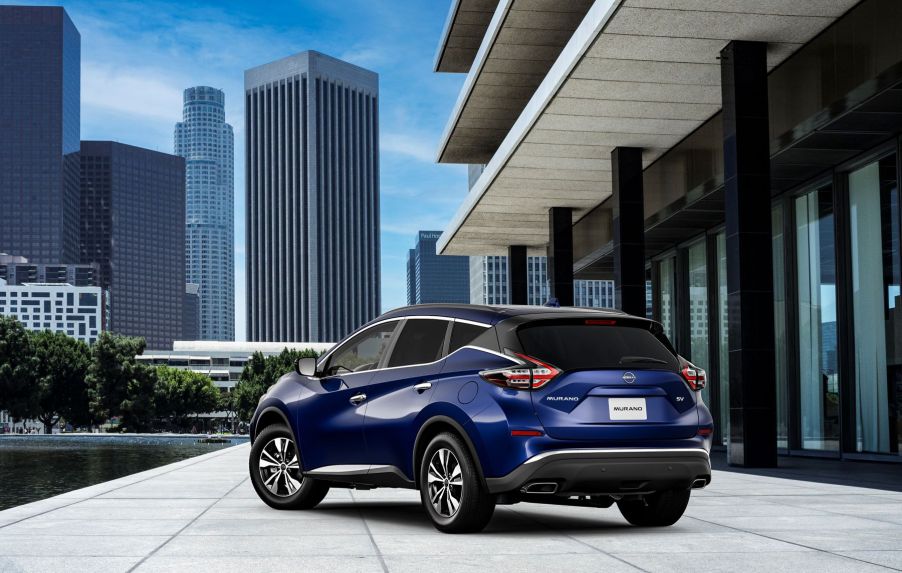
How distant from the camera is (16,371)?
255ft

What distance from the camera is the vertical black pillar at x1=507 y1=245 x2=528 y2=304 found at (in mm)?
36156

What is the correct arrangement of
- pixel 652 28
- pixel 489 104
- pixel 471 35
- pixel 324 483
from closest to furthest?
pixel 324 483 → pixel 652 28 → pixel 489 104 → pixel 471 35

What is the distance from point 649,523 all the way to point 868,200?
11.9 metres

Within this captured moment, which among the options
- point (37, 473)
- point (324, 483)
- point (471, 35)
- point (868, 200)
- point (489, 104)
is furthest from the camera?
point (471, 35)

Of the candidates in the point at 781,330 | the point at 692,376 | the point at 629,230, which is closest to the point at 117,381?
the point at 629,230

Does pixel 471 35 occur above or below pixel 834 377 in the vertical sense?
above

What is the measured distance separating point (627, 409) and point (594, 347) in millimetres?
489

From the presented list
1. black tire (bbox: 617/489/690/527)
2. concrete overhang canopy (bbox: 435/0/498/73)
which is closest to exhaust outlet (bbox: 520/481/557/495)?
black tire (bbox: 617/489/690/527)

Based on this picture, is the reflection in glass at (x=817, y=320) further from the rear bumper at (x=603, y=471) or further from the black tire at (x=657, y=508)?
the rear bumper at (x=603, y=471)

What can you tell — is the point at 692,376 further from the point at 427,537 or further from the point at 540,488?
the point at 427,537

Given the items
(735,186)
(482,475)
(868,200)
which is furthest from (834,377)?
(482,475)

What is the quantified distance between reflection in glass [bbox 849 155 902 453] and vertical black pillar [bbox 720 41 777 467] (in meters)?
2.76

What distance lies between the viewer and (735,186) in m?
16.2

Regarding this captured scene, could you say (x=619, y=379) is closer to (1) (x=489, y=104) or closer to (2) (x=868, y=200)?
(2) (x=868, y=200)
